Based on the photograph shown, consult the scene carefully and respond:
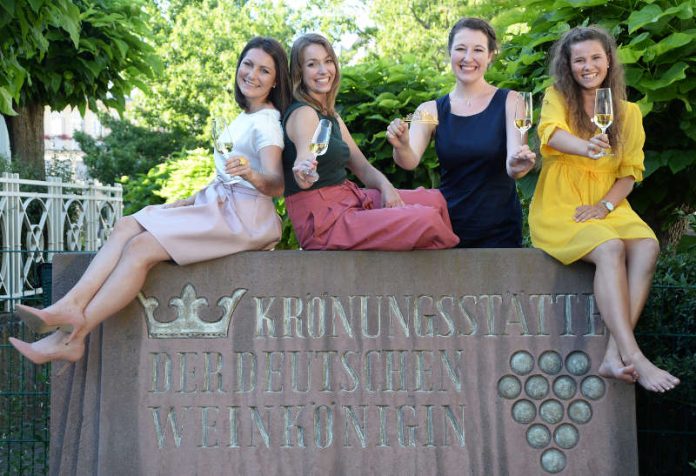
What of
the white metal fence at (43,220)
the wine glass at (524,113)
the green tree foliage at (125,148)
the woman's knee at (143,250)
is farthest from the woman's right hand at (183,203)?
the green tree foliage at (125,148)

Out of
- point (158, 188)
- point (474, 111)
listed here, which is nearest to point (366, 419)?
point (474, 111)

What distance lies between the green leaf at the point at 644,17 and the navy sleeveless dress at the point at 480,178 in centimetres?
90

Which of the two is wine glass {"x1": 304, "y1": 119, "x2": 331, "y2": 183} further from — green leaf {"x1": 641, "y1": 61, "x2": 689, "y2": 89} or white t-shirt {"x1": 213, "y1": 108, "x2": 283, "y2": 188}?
green leaf {"x1": 641, "y1": 61, "x2": 689, "y2": 89}

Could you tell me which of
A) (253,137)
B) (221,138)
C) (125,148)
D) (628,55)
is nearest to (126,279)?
(221,138)

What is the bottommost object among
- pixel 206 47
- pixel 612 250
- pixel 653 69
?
pixel 612 250

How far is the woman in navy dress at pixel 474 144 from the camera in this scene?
4.90 m

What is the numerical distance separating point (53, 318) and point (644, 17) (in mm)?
3463

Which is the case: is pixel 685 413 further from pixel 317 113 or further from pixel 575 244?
pixel 317 113

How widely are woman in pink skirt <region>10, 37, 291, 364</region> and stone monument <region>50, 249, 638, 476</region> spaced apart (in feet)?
0.47

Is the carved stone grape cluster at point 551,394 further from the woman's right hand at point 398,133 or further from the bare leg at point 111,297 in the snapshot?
the bare leg at point 111,297

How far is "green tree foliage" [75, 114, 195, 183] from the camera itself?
92.2ft

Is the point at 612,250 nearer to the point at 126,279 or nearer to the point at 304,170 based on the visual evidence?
the point at 304,170

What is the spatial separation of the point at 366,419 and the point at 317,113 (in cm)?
149

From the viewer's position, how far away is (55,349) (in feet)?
14.3
